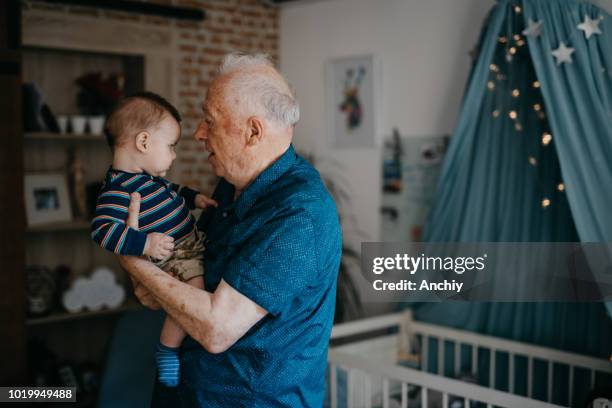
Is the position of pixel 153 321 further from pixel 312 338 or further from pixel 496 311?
pixel 496 311

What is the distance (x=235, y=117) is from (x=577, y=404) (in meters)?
2.35

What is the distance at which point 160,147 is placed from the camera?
5.53 ft

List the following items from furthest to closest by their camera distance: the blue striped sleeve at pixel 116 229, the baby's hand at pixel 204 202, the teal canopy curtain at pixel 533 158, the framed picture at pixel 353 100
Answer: the framed picture at pixel 353 100 < the teal canopy curtain at pixel 533 158 < the baby's hand at pixel 204 202 < the blue striped sleeve at pixel 116 229

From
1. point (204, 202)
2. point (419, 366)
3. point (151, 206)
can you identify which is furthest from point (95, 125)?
point (151, 206)

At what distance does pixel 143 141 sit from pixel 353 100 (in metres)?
2.74

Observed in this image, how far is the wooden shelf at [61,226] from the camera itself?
375cm

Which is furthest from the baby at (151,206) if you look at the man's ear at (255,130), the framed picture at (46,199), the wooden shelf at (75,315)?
the framed picture at (46,199)

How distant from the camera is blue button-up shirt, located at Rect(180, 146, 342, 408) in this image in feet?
4.57

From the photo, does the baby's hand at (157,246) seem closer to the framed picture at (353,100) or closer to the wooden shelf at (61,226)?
the wooden shelf at (61,226)

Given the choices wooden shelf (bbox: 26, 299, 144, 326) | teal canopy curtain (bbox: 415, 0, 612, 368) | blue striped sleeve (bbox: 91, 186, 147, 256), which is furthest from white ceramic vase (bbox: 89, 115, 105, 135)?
blue striped sleeve (bbox: 91, 186, 147, 256)

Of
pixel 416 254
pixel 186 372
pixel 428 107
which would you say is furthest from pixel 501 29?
pixel 186 372

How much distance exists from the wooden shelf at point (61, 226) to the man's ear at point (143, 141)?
2326 millimetres

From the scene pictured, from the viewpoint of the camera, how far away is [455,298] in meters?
3.34

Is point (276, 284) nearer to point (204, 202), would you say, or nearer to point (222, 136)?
point (222, 136)
